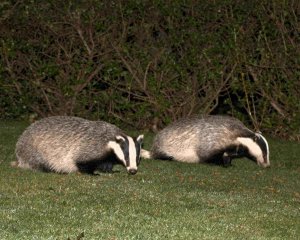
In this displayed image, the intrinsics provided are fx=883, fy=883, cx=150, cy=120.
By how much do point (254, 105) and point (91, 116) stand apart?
9.50 ft

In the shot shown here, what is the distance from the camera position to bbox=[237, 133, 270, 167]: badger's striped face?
1270 cm

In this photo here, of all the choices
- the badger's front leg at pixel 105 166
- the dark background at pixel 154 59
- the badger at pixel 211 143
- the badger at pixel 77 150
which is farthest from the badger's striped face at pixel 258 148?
the badger's front leg at pixel 105 166

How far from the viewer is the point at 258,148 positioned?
1273cm

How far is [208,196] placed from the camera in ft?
30.2

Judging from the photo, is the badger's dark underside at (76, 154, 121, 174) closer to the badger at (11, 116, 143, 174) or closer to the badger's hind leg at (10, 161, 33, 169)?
the badger at (11, 116, 143, 174)

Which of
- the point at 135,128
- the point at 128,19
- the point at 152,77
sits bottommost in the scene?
the point at 135,128

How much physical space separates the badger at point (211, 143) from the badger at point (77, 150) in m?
1.89

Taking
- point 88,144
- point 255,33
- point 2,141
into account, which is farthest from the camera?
point 255,33

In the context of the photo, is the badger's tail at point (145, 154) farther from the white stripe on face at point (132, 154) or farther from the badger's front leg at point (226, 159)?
the white stripe on face at point (132, 154)

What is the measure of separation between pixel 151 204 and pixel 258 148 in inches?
179

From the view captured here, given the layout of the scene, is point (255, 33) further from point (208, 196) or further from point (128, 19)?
point (208, 196)

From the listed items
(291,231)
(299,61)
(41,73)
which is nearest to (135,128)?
(41,73)

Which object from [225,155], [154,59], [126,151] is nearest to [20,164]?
[126,151]

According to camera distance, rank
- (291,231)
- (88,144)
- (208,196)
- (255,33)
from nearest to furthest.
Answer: (291,231), (208,196), (88,144), (255,33)
